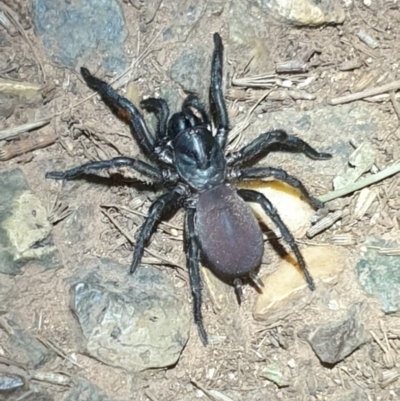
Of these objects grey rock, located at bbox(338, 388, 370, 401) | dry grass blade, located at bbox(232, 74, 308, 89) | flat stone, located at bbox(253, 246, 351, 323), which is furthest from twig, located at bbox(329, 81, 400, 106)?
grey rock, located at bbox(338, 388, 370, 401)

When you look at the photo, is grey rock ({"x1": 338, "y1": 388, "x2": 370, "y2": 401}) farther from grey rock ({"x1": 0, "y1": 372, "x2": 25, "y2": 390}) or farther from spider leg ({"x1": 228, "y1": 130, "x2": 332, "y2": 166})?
grey rock ({"x1": 0, "y1": 372, "x2": 25, "y2": 390})

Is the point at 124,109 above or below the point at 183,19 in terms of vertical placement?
below

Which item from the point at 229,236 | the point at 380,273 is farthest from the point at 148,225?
the point at 380,273

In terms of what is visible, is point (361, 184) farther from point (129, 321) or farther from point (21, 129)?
point (21, 129)

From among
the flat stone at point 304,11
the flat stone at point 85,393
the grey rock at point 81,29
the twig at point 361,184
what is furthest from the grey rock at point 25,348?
the flat stone at point 304,11

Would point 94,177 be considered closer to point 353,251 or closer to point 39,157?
point 39,157
